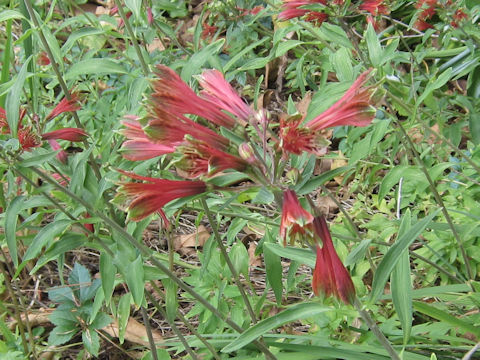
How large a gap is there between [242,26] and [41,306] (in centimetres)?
177

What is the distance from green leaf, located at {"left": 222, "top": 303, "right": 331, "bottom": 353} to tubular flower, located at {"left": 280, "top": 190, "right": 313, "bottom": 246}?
23cm

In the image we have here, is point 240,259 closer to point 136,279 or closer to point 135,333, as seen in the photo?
point 136,279

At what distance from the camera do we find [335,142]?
327cm

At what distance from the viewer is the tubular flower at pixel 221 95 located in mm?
1122

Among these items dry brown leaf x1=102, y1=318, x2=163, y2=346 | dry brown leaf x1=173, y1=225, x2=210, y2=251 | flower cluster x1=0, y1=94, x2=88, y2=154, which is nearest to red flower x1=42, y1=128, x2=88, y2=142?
flower cluster x1=0, y1=94, x2=88, y2=154

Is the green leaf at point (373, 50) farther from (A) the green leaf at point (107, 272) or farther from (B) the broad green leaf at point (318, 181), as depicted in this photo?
(A) the green leaf at point (107, 272)

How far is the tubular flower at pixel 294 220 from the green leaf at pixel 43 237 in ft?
2.42

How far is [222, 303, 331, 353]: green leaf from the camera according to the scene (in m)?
1.09

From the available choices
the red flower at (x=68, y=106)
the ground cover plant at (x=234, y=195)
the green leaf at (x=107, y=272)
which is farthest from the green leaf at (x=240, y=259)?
the red flower at (x=68, y=106)

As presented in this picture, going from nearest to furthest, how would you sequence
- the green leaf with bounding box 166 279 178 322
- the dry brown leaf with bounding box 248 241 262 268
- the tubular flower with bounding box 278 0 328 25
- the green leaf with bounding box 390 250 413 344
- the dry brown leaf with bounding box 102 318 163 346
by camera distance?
the green leaf with bounding box 390 250 413 344, the green leaf with bounding box 166 279 178 322, the tubular flower with bounding box 278 0 328 25, the dry brown leaf with bounding box 102 318 163 346, the dry brown leaf with bounding box 248 241 262 268

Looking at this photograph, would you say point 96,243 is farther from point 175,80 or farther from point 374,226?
point 374,226

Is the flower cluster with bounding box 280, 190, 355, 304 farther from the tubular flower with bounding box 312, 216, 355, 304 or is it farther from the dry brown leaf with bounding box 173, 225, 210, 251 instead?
the dry brown leaf with bounding box 173, 225, 210, 251

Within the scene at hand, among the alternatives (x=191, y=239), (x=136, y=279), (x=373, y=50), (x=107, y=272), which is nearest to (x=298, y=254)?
(x=136, y=279)

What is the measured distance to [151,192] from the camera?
1.05 metres
